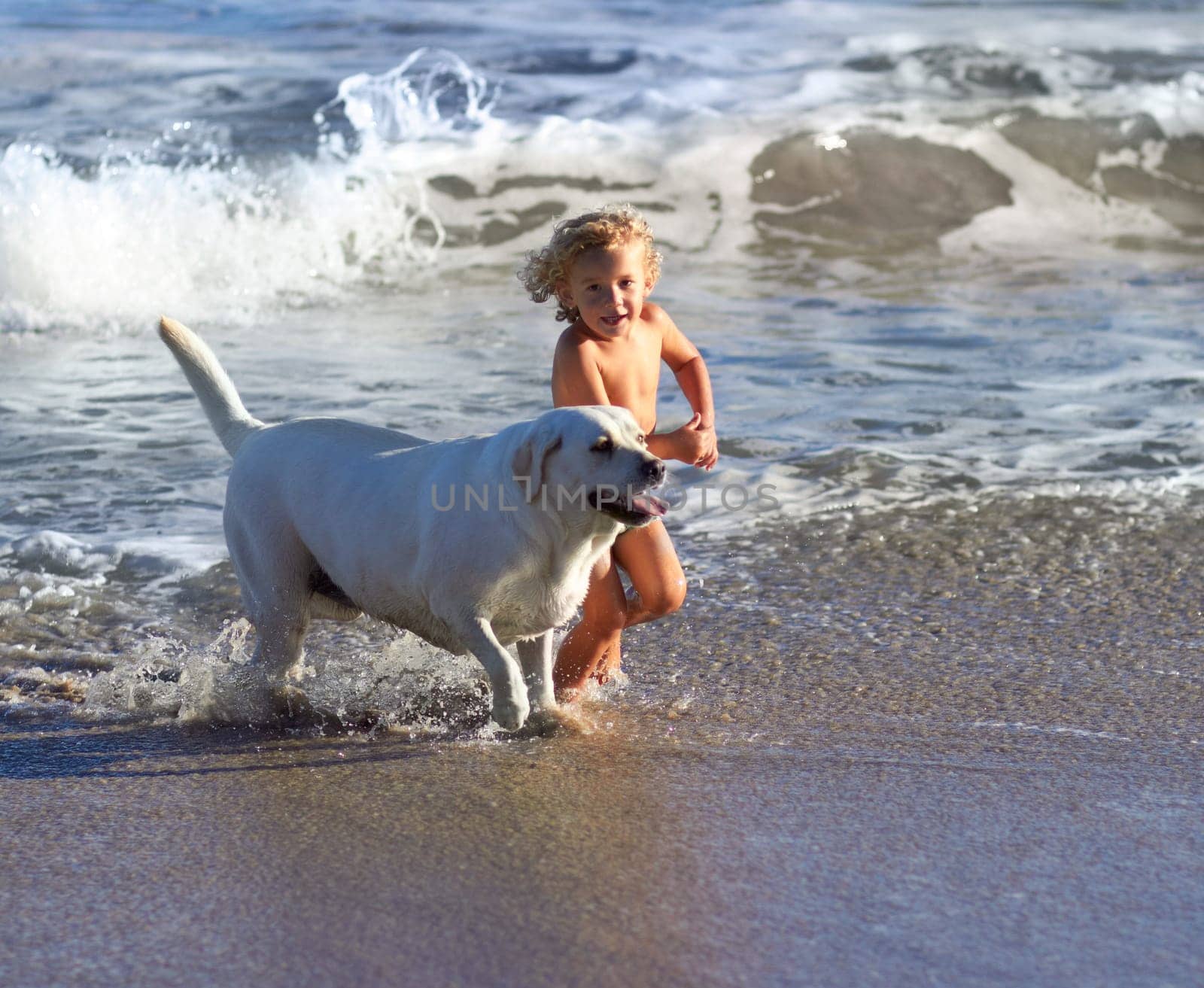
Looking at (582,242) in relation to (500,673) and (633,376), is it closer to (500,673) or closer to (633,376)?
(633,376)

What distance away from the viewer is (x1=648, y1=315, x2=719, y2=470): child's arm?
4.22 meters

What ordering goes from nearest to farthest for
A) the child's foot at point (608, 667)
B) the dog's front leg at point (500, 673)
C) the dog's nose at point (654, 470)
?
the dog's nose at point (654, 470)
the dog's front leg at point (500, 673)
the child's foot at point (608, 667)

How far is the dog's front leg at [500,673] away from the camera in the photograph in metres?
3.75

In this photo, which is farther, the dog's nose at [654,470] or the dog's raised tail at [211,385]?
the dog's raised tail at [211,385]

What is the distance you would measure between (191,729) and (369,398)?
4163 millimetres

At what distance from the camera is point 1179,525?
5.88 meters

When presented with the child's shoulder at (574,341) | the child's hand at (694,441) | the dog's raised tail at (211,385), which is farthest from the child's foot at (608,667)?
the dog's raised tail at (211,385)

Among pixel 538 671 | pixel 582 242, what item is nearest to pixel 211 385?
pixel 582 242

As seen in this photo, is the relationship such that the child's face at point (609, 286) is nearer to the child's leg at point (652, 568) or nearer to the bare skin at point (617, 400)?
the bare skin at point (617, 400)

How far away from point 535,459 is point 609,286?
818 millimetres

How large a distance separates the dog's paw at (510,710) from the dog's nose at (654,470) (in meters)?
0.70

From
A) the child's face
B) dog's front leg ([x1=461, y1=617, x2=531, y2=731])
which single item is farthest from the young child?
dog's front leg ([x1=461, y1=617, x2=531, y2=731])

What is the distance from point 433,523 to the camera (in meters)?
3.82

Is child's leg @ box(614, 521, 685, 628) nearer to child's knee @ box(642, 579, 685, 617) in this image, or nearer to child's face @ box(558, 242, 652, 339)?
child's knee @ box(642, 579, 685, 617)
